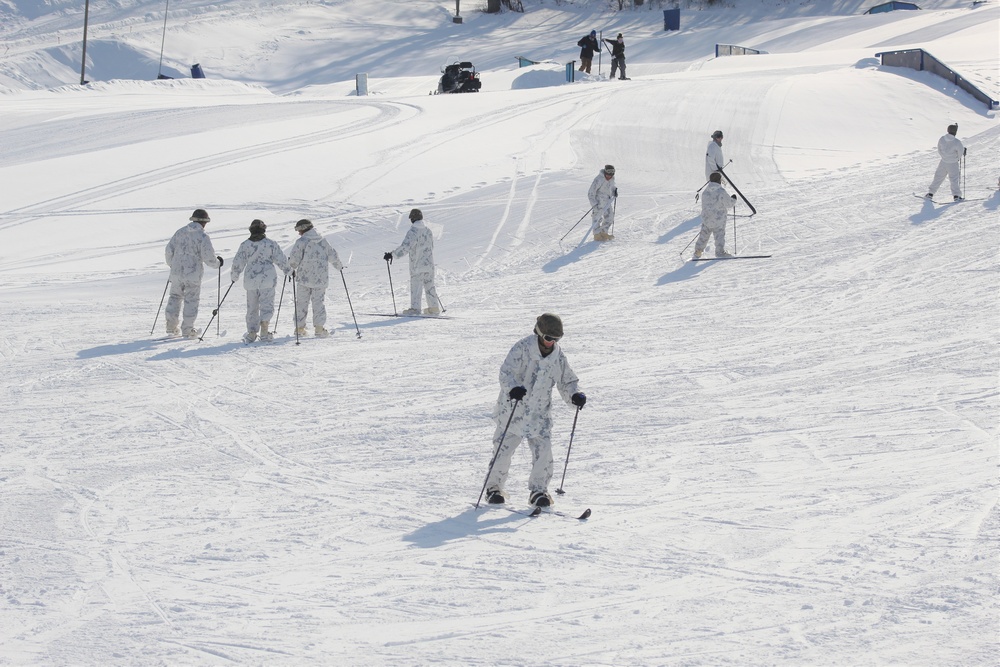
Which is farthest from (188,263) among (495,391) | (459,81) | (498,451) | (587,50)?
(587,50)

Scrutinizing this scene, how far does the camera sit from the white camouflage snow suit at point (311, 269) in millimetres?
13070

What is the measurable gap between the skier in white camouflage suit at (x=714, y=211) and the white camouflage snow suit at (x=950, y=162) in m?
3.71

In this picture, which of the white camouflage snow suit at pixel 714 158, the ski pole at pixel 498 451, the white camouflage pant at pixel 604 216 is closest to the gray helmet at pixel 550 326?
the ski pole at pixel 498 451

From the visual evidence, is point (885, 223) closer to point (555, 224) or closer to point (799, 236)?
point (799, 236)

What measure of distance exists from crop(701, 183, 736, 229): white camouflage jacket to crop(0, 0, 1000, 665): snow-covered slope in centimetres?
72

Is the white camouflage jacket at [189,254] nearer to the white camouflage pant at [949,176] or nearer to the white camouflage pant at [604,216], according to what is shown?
the white camouflage pant at [604,216]

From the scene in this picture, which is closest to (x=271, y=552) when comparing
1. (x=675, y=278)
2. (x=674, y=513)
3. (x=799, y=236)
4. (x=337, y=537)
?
(x=337, y=537)

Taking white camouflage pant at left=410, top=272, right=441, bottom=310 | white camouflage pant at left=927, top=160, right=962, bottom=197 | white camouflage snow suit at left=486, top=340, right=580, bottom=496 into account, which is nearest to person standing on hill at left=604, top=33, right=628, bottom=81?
white camouflage pant at left=927, top=160, right=962, bottom=197

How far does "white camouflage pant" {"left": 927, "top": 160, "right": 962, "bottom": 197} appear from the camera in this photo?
17.7 metres

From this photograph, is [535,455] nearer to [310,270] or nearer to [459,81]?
[310,270]

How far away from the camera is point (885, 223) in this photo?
56.9ft

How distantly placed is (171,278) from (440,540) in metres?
7.00

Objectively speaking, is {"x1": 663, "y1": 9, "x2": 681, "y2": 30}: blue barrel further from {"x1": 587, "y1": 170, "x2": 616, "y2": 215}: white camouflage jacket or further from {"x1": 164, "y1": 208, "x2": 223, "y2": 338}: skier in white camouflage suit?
{"x1": 164, "y1": 208, "x2": 223, "y2": 338}: skier in white camouflage suit

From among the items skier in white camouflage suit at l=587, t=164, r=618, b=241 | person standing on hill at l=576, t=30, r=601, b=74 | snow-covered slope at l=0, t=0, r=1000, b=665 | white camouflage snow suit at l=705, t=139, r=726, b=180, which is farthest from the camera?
person standing on hill at l=576, t=30, r=601, b=74
